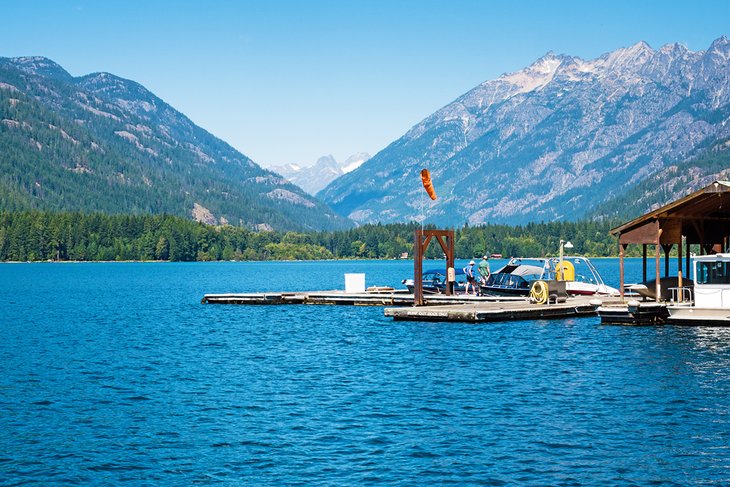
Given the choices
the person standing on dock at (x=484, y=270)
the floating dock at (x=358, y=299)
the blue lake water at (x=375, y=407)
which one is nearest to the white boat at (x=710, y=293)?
the blue lake water at (x=375, y=407)

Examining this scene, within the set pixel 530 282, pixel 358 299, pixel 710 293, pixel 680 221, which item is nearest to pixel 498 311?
pixel 710 293

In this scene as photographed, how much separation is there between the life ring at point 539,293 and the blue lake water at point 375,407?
18.1 ft

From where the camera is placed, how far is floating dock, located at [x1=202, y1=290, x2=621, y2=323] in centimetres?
6112

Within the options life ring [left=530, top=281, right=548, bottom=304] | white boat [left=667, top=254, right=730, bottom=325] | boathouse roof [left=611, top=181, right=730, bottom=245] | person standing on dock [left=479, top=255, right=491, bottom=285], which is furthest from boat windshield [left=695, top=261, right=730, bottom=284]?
person standing on dock [left=479, top=255, right=491, bottom=285]

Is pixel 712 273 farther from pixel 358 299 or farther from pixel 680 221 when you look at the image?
pixel 358 299

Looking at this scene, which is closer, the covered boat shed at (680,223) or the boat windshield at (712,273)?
the boat windshield at (712,273)

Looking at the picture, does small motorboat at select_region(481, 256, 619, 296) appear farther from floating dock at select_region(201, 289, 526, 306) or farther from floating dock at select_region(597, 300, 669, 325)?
floating dock at select_region(597, 300, 669, 325)

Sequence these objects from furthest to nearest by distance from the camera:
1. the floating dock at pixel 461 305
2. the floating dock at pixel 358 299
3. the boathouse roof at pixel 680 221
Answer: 1. the floating dock at pixel 358 299
2. the floating dock at pixel 461 305
3. the boathouse roof at pixel 680 221

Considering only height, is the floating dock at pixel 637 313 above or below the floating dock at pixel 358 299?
below

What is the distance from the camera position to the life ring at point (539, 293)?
65812 millimetres

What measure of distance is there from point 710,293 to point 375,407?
2956 centimetres

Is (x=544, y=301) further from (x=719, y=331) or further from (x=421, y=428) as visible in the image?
(x=421, y=428)

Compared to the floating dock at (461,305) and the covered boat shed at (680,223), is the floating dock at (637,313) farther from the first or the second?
the floating dock at (461,305)

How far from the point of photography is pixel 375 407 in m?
33.4
